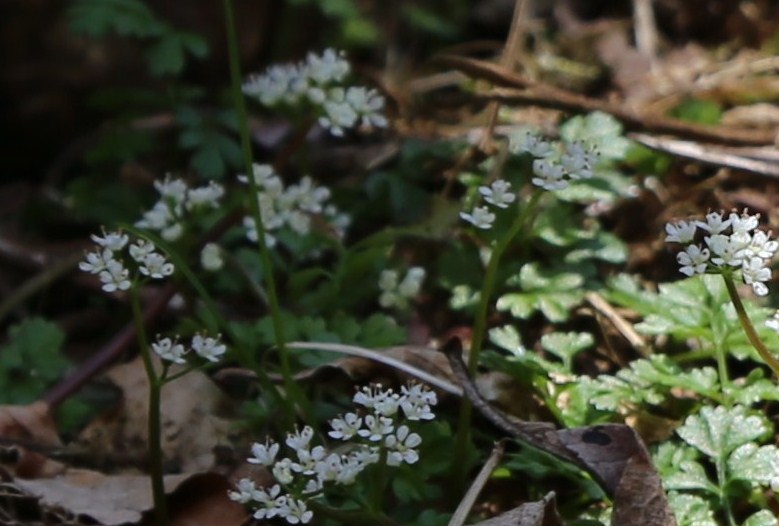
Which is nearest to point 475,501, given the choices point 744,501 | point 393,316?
point 744,501

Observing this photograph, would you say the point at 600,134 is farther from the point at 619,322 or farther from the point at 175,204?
the point at 175,204

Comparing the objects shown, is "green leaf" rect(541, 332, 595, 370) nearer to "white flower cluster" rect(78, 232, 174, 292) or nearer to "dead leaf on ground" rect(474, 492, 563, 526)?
"dead leaf on ground" rect(474, 492, 563, 526)

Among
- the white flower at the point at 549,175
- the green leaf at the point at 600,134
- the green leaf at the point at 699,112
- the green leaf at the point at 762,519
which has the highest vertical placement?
the green leaf at the point at 699,112

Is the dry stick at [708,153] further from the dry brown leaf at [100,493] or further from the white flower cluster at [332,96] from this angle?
the dry brown leaf at [100,493]

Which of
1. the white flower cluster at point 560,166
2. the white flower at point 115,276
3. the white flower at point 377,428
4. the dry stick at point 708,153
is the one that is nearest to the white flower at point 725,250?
the white flower cluster at point 560,166

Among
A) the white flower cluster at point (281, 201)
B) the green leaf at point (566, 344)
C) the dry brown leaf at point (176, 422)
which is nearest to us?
the green leaf at point (566, 344)

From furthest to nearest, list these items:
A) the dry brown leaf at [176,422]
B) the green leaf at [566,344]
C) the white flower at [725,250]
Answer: the dry brown leaf at [176,422] → the green leaf at [566,344] → the white flower at [725,250]

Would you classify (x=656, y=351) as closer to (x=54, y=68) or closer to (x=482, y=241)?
(x=482, y=241)
